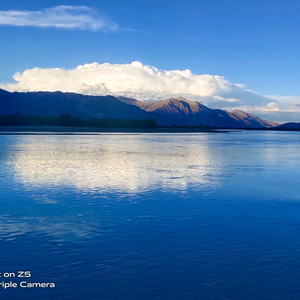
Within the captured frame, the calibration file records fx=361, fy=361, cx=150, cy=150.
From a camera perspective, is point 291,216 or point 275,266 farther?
point 291,216

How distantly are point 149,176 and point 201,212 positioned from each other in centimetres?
1397

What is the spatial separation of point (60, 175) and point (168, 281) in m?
24.4

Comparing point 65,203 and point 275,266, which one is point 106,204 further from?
point 275,266

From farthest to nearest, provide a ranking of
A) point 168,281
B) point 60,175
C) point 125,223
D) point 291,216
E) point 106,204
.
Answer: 1. point 60,175
2. point 106,204
3. point 291,216
4. point 125,223
5. point 168,281

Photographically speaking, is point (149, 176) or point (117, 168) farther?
point (117, 168)

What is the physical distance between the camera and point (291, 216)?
19906 mm

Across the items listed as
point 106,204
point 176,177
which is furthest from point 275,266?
point 176,177

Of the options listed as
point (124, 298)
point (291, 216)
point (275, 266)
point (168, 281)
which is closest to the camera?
point (124, 298)

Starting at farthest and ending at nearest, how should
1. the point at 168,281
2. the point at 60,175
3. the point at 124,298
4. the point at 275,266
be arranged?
the point at 60,175 < the point at 275,266 < the point at 168,281 < the point at 124,298

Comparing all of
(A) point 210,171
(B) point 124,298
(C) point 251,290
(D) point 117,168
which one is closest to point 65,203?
(B) point 124,298

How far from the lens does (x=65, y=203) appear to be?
73.5ft

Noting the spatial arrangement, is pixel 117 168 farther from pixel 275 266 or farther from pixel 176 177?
pixel 275 266

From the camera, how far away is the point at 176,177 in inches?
1350

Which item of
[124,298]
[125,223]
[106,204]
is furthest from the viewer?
[106,204]
